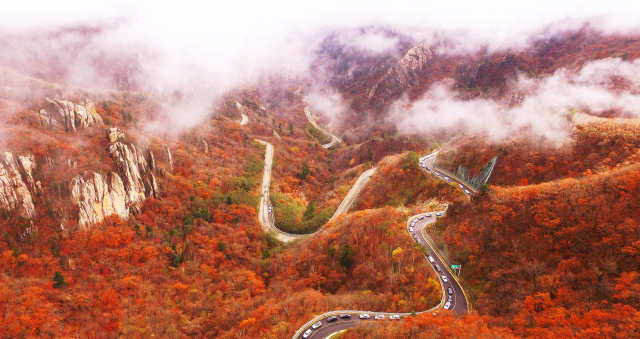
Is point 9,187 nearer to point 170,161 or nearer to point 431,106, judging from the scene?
point 170,161

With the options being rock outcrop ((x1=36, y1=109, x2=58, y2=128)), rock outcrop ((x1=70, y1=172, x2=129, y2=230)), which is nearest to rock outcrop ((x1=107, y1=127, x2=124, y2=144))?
rock outcrop ((x1=70, y1=172, x2=129, y2=230))

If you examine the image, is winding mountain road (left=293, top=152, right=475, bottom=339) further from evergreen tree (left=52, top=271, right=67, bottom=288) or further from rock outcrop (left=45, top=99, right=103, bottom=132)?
rock outcrop (left=45, top=99, right=103, bottom=132)

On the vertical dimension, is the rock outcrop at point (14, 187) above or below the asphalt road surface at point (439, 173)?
above

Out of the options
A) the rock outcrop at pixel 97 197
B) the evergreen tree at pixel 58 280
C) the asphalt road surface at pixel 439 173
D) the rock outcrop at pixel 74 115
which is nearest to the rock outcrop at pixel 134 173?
the rock outcrop at pixel 97 197

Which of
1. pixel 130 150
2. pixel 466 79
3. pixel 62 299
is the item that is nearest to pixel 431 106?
pixel 466 79

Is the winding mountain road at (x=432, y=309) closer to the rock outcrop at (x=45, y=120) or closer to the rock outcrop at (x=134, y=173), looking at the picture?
the rock outcrop at (x=134, y=173)
